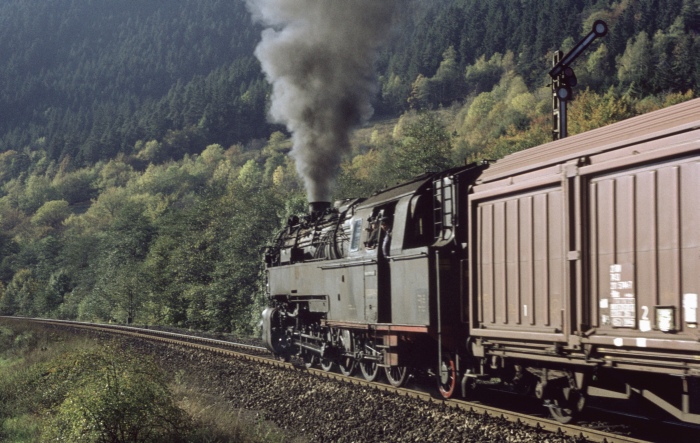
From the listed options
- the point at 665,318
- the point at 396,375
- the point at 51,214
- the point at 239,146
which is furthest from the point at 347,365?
the point at 239,146

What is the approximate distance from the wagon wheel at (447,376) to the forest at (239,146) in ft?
18.0

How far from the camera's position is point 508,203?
32.1 ft

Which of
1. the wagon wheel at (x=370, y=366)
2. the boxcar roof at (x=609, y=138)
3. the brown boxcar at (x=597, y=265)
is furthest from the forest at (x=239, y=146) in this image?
the brown boxcar at (x=597, y=265)

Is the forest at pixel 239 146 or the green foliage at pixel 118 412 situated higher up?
the forest at pixel 239 146

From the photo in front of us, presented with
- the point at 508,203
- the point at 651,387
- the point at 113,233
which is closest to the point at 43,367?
Answer: the point at 508,203

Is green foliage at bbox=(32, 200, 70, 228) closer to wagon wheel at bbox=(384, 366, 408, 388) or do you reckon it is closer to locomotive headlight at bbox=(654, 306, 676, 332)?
wagon wheel at bbox=(384, 366, 408, 388)

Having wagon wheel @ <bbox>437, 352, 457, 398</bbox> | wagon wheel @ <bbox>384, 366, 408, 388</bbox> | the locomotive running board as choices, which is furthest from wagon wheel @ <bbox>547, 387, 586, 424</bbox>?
wagon wheel @ <bbox>384, 366, 408, 388</bbox>

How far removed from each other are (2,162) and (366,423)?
193 m

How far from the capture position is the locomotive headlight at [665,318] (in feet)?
22.9

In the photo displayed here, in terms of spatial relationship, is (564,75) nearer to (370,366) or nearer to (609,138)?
(370,366)

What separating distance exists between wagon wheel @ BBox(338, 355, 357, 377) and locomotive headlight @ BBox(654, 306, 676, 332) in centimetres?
851

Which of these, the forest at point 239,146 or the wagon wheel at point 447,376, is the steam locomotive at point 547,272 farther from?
the forest at point 239,146

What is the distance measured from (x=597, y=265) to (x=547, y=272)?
0.95 m

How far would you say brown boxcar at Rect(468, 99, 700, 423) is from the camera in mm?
6961
